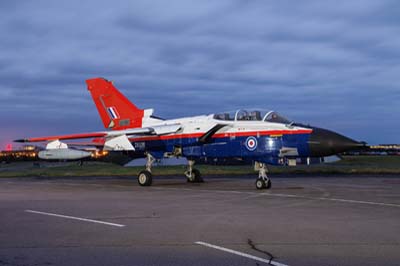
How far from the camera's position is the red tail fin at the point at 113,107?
24.3m

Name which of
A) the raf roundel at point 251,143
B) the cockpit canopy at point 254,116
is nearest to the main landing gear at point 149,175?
the cockpit canopy at point 254,116

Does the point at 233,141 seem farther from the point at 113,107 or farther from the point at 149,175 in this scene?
the point at 113,107

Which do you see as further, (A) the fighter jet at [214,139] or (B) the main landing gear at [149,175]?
(B) the main landing gear at [149,175]

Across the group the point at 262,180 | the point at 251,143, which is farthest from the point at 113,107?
the point at 262,180

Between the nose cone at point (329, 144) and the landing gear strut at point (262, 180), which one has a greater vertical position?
the nose cone at point (329, 144)

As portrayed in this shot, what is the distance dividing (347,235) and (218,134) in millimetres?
12013

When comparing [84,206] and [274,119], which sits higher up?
[274,119]

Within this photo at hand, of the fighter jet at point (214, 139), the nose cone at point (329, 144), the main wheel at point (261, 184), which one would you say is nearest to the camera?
the nose cone at point (329, 144)

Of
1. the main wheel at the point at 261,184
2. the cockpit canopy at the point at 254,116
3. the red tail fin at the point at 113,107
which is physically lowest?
the main wheel at the point at 261,184

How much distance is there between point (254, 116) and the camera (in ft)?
61.9

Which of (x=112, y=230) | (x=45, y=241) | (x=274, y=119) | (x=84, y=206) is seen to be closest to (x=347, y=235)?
(x=112, y=230)

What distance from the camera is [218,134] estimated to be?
64.8ft

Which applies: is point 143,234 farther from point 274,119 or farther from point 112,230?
point 274,119

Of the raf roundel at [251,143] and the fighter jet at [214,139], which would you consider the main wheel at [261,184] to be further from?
the raf roundel at [251,143]
